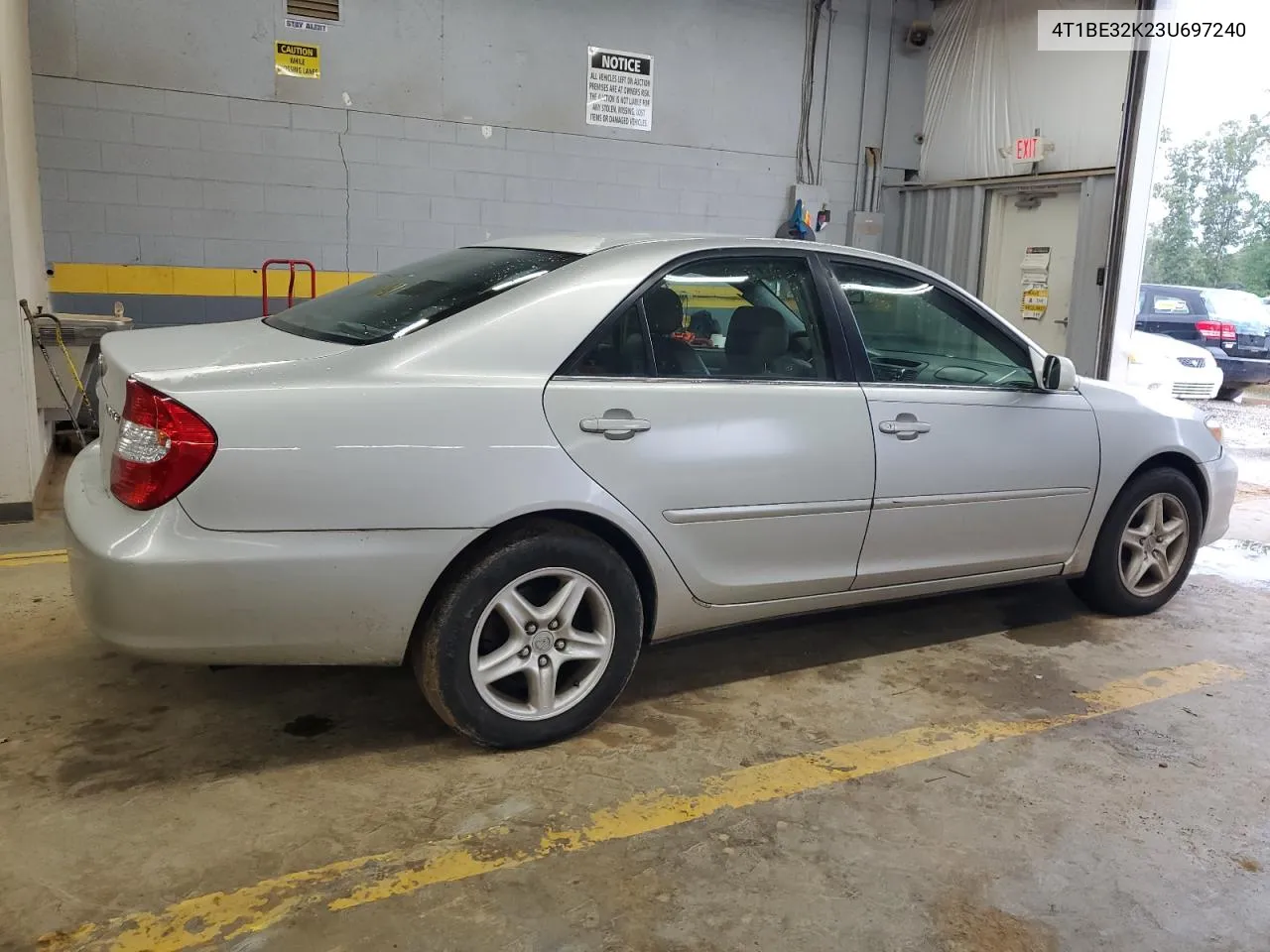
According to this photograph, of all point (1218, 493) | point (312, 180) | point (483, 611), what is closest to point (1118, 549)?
point (1218, 493)

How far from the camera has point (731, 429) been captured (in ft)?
9.83

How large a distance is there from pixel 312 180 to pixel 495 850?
660cm

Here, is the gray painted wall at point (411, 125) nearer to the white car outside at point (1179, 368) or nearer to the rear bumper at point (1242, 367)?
the white car outside at point (1179, 368)

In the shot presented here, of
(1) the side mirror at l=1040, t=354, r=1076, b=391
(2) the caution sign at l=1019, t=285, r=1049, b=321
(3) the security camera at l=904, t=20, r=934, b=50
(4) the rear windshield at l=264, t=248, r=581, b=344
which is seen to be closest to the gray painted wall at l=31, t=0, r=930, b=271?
(3) the security camera at l=904, t=20, r=934, b=50

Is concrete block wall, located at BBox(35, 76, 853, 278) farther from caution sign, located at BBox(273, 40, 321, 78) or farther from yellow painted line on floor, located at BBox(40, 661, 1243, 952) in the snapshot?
yellow painted line on floor, located at BBox(40, 661, 1243, 952)

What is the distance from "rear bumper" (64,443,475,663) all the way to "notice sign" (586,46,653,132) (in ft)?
22.5

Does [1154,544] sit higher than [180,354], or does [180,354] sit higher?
[180,354]

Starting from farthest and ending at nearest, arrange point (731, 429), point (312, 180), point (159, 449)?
point (312, 180), point (731, 429), point (159, 449)

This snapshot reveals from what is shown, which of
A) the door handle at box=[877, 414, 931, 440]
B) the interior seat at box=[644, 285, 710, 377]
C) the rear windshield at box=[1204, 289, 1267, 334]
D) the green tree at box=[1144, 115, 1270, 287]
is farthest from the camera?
the rear windshield at box=[1204, 289, 1267, 334]

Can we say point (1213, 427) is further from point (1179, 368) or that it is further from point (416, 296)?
point (1179, 368)

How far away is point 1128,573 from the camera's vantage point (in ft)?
13.8

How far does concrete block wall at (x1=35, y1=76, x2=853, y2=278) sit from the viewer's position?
714 centimetres

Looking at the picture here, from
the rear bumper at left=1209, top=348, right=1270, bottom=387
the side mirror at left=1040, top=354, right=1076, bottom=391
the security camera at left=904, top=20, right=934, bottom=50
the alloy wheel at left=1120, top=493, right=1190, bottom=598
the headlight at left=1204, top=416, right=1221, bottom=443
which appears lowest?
the alloy wheel at left=1120, top=493, right=1190, bottom=598

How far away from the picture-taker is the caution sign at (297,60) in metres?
7.50
